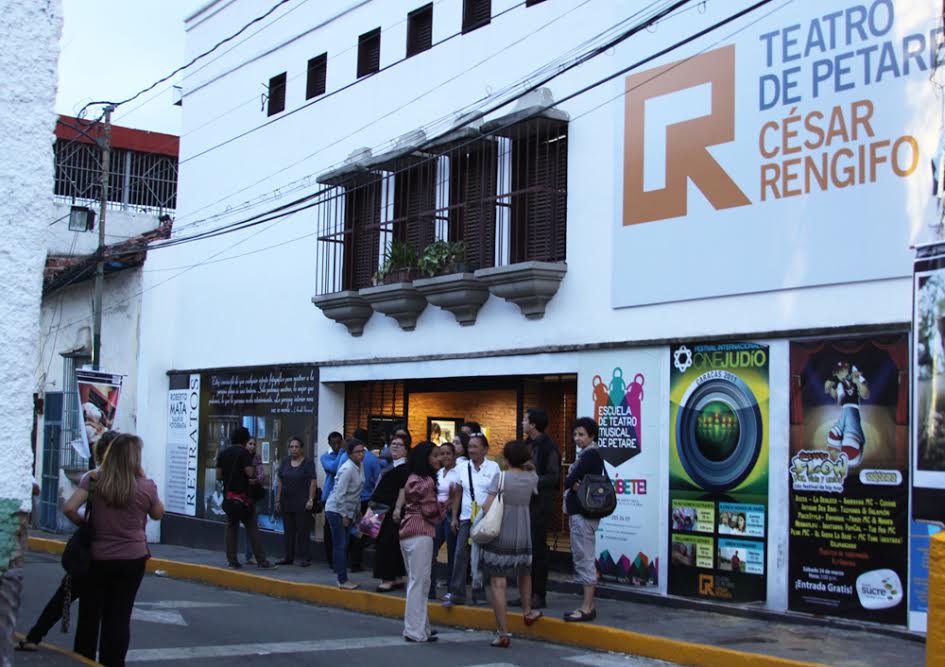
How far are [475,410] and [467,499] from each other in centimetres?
454

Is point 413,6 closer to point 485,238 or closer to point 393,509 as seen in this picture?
point 485,238

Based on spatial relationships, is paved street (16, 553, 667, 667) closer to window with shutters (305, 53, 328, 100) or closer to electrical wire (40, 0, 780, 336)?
electrical wire (40, 0, 780, 336)

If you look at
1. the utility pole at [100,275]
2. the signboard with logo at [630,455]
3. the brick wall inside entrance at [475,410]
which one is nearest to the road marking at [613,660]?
the signboard with logo at [630,455]

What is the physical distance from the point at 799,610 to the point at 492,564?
9.97 ft

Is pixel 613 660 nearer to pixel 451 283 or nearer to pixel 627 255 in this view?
pixel 627 255

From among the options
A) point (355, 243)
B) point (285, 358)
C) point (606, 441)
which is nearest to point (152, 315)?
point (285, 358)

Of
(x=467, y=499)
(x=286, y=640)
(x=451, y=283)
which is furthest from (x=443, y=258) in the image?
(x=286, y=640)

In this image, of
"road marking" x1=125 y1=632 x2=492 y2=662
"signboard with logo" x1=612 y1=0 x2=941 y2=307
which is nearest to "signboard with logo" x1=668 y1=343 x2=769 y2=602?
"signboard with logo" x1=612 y1=0 x2=941 y2=307

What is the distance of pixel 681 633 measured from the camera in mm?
10133

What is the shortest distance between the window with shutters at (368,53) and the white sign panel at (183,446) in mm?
6867

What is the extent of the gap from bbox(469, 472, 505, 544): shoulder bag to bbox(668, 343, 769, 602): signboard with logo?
Answer: 270 cm

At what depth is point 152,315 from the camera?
22578 mm

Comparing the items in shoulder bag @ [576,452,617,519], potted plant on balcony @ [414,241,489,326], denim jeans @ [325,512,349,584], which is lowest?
denim jeans @ [325,512,349,584]

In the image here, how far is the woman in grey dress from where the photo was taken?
1001cm
